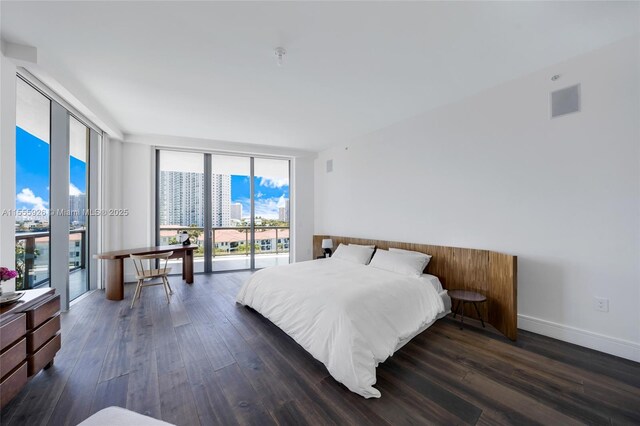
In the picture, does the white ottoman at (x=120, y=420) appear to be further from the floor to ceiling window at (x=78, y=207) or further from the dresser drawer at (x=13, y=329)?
the floor to ceiling window at (x=78, y=207)

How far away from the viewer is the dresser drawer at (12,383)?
149 centimetres

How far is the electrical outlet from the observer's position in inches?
87.7

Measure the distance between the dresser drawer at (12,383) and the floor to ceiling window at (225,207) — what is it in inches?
144

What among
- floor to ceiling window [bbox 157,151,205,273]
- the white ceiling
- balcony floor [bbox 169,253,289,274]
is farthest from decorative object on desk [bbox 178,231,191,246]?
the white ceiling

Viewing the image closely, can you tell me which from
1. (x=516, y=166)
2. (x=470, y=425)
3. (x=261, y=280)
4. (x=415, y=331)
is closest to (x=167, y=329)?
(x=261, y=280)

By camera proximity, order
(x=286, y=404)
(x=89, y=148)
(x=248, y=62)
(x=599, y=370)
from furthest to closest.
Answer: (x=89, y=148) < (x=248, y=62) < (x=599, y=370) < (x=286, y=404)

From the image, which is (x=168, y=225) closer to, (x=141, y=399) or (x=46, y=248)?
(x=46, y=248)

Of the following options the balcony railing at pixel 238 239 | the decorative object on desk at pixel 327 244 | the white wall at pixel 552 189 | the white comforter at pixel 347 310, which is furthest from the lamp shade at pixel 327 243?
the white wall at pixel 552 189

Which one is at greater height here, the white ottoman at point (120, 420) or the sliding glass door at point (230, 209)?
the sliding glass door at point (230, 209)

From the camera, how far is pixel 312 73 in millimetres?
2568

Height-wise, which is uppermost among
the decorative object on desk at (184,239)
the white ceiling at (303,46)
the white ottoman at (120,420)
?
the white ceiling at (303,46)

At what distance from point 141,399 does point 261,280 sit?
62.2 inches

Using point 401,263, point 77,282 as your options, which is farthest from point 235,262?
point 401,263

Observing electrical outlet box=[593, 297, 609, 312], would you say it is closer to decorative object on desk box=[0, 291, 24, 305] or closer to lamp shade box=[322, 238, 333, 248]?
lamp shade box=[322, 238, 333, 248]
